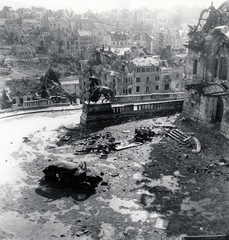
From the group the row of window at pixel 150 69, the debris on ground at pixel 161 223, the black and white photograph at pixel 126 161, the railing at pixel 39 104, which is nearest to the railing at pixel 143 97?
the black and white photograph at pixel 126 161

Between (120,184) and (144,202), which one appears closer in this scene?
(144,202)

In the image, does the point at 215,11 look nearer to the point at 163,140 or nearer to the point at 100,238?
the point at 163,140

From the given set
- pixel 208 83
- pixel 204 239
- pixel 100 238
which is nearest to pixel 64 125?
pixel 208 83

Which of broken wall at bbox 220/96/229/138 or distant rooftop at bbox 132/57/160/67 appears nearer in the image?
broken wall at bbox 220/96/229/138

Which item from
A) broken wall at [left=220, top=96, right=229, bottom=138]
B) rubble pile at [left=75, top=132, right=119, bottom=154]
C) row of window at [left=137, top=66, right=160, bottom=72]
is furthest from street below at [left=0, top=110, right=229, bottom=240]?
row of window at [left=137, top=66, right=160, bottom=72]

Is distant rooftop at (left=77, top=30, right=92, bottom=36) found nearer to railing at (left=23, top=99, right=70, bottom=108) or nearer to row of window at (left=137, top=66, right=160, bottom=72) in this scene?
row of window at (left=137, top=66, right=160, bottom=72)

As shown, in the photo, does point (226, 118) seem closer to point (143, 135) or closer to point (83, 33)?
point (143, 135)

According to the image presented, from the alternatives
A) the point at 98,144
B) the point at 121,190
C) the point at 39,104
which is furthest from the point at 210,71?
the point at 39,104
